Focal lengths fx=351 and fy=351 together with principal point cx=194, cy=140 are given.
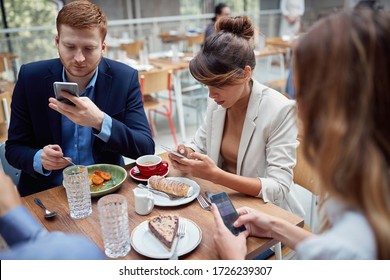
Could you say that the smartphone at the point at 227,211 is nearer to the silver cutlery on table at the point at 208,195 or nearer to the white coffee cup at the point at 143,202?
the silver cutlery on table at the point at 208,195

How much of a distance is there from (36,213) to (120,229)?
402 millimetres

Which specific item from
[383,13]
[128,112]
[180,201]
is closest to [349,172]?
[383,13]

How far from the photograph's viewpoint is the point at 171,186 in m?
1.30

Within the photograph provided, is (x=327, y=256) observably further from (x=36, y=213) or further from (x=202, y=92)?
(x=202, y=92)

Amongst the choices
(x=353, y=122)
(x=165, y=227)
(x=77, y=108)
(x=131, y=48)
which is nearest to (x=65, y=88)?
(x=77, y=108)

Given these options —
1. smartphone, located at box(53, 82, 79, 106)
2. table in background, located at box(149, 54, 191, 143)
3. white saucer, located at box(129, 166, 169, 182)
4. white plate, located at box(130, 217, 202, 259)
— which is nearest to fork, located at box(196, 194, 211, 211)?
white plate, located at box(130, 217, 202, 259)

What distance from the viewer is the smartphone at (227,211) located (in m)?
1.10

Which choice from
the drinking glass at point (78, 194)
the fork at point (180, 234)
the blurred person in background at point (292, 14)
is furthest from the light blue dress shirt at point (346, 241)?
the blurred person in background at point (292, 14)

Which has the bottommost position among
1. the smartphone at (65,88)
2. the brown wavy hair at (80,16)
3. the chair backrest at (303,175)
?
the chair backrest at (303,175)

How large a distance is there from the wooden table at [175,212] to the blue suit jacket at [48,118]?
0.83ft

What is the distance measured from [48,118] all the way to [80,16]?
0.47 metres

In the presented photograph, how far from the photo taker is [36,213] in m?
1.21

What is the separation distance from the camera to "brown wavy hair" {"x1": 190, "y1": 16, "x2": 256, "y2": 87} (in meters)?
1.44

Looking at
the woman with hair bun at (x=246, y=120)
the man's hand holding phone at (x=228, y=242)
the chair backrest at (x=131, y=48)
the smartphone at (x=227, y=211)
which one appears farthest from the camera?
the chair backrest at (x=131, y=48)
